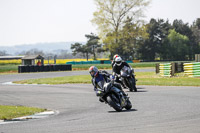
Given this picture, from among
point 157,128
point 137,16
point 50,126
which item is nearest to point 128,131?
point 157,128

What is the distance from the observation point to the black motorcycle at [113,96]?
12.4 m

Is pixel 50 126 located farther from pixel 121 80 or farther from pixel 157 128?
pixel 121 80

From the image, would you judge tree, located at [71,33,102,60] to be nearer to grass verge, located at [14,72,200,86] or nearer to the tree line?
the tree line

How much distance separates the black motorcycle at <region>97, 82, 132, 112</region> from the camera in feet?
40.8

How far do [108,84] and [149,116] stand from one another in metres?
2.15

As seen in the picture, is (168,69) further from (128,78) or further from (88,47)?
(88,47)

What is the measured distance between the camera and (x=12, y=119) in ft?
37.7

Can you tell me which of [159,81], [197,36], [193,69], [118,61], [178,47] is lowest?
[159,81]

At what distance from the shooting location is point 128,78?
2081 centimetres

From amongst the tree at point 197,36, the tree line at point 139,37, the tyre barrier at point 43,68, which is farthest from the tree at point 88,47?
the tyre barrier at point 43,68

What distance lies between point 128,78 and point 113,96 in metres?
8.29

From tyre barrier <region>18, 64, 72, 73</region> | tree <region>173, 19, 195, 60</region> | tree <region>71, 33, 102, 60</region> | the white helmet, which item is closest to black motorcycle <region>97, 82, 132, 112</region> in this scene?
the white helmet

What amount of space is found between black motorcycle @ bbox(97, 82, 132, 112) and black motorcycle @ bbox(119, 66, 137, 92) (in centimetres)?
766

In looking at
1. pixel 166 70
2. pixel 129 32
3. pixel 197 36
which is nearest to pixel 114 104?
pixel 166 70
